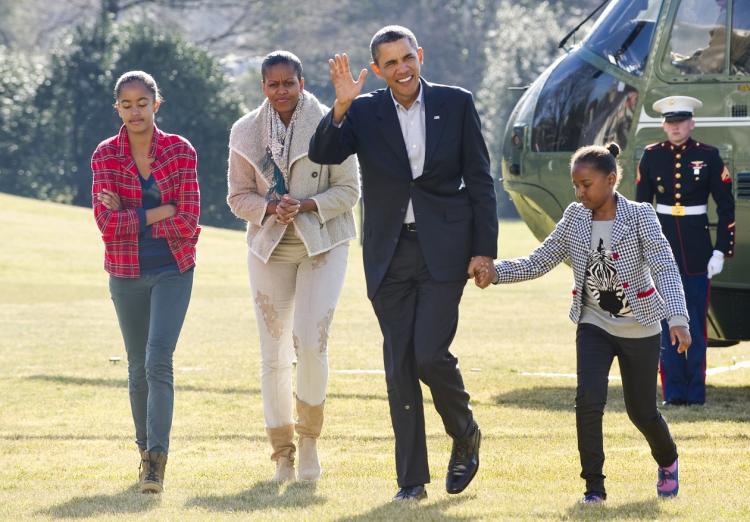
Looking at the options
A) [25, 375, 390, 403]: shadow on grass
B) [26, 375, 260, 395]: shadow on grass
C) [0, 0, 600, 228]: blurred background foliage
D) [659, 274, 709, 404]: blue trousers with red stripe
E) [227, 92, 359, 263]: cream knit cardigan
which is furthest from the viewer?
[0, 0, 600, 228]: blurred background foliage

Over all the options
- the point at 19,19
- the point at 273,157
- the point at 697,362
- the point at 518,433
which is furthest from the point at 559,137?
the point at 19,19

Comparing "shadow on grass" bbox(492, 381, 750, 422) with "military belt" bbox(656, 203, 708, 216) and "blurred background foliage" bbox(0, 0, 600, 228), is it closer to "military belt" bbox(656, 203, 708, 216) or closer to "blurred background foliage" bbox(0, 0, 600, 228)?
"military belt" bbox(656, 203, 708, 216)

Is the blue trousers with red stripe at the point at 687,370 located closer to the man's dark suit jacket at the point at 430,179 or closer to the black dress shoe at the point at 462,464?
the black dress shoe at the point at 462,464

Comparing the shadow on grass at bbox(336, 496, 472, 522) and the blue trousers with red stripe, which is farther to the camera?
the blue trousers with red stripe

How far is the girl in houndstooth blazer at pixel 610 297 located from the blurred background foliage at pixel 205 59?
379 inches

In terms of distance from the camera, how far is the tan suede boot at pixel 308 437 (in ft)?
24.1

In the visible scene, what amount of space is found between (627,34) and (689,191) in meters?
1.61

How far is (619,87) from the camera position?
35.6 feet

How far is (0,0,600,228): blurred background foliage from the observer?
44500mm

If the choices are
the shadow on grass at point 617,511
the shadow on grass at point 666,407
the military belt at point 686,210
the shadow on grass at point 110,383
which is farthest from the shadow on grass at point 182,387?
the shadow on grass at point 617,511

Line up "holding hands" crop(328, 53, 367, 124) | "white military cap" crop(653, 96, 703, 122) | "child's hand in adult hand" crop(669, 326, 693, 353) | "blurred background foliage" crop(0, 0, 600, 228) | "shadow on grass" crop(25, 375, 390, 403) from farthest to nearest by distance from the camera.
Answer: "blurred background foliage" crop(0, 0, 600, 228), "shadow on grass" crop(25, 375, 390, 403), "white military cap" crop(653, 96, 703, 122), "holding hands" crop(328, 53, 367, 124), "child's hand in adult hand" crop(669, 326, 693, 353)

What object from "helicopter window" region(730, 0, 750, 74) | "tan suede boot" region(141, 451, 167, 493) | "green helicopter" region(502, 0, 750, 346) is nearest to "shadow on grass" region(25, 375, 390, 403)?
"green helicopter" region(502, 0, 750, 346)

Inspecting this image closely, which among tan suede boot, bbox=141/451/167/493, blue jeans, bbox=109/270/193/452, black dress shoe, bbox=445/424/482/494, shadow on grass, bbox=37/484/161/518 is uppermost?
blue jeans, bbox=109/270/193/452

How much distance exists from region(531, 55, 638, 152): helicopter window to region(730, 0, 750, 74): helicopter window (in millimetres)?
708
